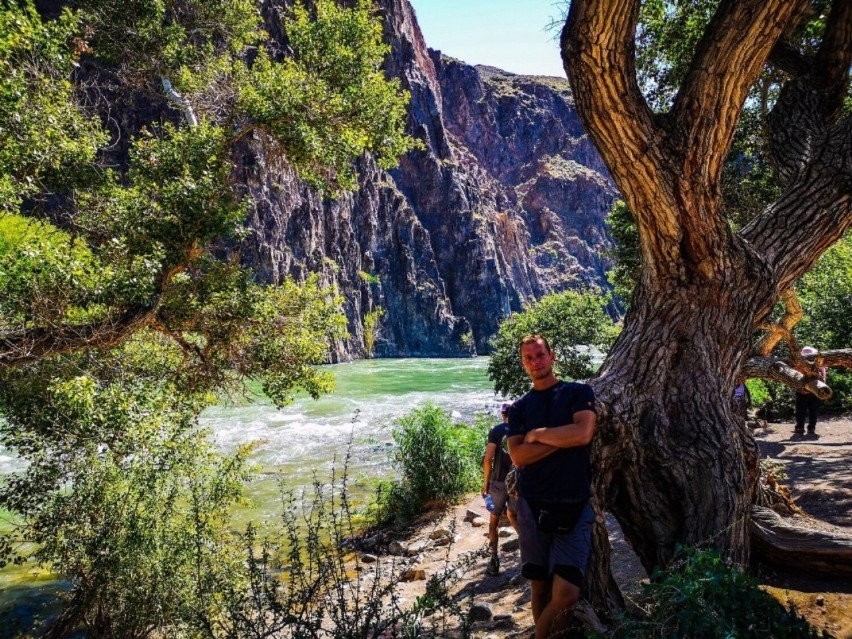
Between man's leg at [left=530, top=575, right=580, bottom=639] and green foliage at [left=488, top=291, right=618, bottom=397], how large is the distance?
41.2 ft

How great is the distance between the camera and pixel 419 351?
83.2m

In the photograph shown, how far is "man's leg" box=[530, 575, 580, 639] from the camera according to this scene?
270 cm

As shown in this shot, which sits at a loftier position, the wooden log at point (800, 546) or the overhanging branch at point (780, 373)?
the overhanging branch at point (780, 373)

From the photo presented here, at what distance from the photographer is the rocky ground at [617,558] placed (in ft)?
11.0

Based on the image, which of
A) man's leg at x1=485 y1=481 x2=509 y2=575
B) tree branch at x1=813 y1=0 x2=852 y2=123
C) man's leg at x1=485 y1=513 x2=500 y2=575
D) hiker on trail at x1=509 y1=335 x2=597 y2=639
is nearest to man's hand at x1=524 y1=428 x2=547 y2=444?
hiker on trail at x1=509 y1=335 x2=597 y2=639

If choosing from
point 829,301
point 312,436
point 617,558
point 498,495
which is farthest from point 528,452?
point 829,301

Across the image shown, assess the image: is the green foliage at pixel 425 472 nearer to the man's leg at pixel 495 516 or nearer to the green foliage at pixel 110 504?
the man's leg at pixel 495 516

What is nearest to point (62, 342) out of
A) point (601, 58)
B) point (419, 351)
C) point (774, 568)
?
point (601, 58)

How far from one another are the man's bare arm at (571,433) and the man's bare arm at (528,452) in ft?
0.13

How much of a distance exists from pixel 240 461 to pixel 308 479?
5.97m

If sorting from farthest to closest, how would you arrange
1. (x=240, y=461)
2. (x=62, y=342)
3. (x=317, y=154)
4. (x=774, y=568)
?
(x=317, y=154) < (x=240, y=461) < (x=62, y=342) < (x=774, y=568)

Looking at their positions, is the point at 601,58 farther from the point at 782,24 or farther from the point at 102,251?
the point at 102,251

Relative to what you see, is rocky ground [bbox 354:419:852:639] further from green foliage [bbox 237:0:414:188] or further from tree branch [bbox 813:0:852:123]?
green foliage [bbox 237:0:414:188]

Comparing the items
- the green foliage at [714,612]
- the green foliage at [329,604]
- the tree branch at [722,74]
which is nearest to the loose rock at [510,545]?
the green foliage at [329,604]
